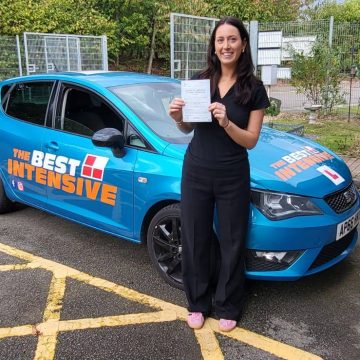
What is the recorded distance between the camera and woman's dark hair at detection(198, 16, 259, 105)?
258 cm

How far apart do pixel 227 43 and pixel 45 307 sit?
2116 mm

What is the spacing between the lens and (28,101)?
455cm

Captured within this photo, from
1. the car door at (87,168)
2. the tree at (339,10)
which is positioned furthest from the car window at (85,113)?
the tree at (339,10)

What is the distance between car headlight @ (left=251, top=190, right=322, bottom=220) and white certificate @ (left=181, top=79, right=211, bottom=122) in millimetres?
721

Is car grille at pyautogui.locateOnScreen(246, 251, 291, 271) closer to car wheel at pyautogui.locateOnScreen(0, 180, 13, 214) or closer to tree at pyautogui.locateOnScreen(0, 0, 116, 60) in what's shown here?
car wheel at pyautogui.locateOnScreen(0, 180, 13, 214)

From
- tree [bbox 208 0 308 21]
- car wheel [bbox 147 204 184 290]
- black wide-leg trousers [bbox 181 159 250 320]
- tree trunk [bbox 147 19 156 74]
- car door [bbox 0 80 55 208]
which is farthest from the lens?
tree [bbox 208 0 308 21]

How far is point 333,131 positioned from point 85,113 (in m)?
6.17

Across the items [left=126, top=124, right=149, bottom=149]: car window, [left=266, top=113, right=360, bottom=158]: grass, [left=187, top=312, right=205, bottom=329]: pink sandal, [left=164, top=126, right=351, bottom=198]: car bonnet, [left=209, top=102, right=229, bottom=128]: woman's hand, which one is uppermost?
[left=209, top=102, right=229, bottom=128]: woman's hand

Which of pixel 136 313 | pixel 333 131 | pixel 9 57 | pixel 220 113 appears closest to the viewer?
pixel 220 113

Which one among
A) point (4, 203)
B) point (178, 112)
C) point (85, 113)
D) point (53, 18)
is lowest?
point (4, 203)

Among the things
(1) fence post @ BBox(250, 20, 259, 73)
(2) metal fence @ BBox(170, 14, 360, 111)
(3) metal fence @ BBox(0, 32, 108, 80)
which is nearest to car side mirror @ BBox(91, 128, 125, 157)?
(2) metal fence @ BBox(170, 14, 360, 111)

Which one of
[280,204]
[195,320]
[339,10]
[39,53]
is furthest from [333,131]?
[339,10]

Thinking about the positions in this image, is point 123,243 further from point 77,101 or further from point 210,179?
point 210,179

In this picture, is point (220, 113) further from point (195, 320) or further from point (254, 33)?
point (254, 33)
